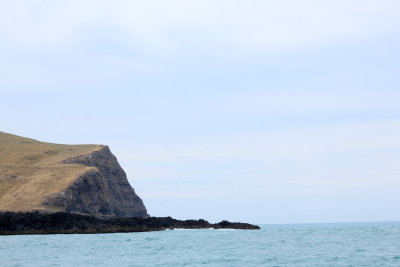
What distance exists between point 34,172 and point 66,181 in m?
14.6

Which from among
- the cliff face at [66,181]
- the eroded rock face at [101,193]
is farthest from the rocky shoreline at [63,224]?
the eroded rock face at [101,193]

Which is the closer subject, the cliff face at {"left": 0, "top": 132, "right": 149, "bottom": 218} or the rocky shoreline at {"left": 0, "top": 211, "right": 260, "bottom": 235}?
the rocky shoreline at {"left": 0, "top": 211, "right": 260, "bottom": 235}

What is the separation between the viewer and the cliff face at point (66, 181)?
11669 cm

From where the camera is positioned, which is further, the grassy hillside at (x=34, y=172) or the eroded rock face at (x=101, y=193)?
the eroded rock face at (x=101, y=193)

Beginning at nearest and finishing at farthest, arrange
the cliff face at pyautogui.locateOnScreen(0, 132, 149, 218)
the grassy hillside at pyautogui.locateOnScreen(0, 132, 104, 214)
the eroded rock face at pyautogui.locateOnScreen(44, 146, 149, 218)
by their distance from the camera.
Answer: the cliff face at pyautogui.locateOnScreen(0, 132, 149, 218) → the grassy hillside at pyautogui.locateOnScreen(0, 132, 104, 214) → the eroded rock face at pyautogui.locateOnScreen(44, 146, 149, 218)

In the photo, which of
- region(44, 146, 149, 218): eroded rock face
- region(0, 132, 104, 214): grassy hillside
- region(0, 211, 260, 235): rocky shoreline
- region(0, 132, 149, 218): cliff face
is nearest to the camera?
region(0, 211, 260, 235): rocky shoreline

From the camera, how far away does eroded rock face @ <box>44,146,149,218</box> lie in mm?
117562

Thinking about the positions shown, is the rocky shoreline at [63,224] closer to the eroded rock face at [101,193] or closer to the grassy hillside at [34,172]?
the grassy hillside at [34,172]

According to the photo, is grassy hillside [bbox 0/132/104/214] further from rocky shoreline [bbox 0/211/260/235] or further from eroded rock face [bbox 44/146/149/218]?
rocky shoreline [bbox 0/211/260/235]

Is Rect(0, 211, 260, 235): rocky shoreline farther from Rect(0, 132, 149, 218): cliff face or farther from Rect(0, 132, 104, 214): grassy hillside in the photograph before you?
Rect(0, 132, 104, 214): grassy hillside

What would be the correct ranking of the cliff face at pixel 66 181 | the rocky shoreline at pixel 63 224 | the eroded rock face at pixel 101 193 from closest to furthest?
the rocky shoreline at pixel 63 224 < the cliff face at pixel 66 181 < the eroded rock face at pixel 101 193

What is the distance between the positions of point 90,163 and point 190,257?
100 m

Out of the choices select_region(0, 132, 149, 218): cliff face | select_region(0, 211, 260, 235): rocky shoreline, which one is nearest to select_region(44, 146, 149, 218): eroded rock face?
select_region(0, 132, 149, 218): cliff face

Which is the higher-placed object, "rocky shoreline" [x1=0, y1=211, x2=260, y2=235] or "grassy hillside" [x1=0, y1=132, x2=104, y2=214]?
"grassy hillside" [x1=0, y1=132, x2=104, y2=214]
